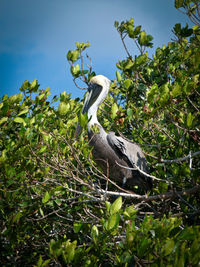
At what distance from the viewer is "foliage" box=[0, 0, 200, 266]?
1.77 m

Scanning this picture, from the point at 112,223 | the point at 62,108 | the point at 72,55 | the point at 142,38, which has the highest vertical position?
the point at 72,55

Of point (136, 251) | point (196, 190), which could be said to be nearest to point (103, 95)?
point (196, 190)

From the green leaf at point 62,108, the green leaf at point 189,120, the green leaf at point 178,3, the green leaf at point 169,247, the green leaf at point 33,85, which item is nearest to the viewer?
the green leaf at point 169,247

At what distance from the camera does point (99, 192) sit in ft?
8.29

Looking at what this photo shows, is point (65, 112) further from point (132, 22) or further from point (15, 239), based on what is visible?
point (132, 22)

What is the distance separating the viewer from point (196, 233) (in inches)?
63.1

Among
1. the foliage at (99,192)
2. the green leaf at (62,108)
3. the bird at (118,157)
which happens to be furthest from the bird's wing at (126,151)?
the green leaf at (62,108)

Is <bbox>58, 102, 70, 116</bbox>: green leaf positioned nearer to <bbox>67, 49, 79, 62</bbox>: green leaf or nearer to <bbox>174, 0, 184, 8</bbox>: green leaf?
<bbox>67, 49, 79, 62</bbox>: green leaf

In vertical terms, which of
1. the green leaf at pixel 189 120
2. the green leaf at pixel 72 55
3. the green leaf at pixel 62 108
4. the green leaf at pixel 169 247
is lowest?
the green leaf at pixel 169 247

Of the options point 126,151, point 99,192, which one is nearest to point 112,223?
A: point 99,192

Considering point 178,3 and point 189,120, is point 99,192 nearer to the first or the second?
point 189,120

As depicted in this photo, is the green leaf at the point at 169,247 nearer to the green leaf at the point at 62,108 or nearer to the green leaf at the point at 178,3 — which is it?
the green leaf at the point at 62,108

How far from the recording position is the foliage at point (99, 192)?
1.77 m

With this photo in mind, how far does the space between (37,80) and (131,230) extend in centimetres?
260
